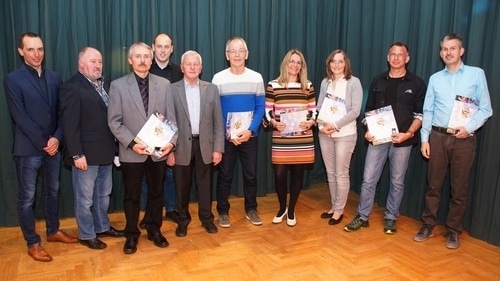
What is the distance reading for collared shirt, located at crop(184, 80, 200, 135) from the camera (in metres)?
3.49

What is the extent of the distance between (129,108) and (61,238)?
1.37m

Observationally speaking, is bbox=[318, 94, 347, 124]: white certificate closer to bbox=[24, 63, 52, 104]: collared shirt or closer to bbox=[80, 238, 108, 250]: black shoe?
bbox=[80, 238, 108, 250]: black shoe

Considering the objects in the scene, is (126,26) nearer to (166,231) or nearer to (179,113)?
(179,113)

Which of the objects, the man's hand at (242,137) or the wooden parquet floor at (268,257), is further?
the man's hand at (242,137)

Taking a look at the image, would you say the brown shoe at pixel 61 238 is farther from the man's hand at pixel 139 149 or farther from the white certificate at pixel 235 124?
the white certificate at pixel 235 124

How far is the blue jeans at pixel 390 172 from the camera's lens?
12.2ft

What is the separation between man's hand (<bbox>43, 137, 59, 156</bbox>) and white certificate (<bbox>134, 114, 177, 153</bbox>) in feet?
2.20

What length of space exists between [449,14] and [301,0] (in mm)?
1825

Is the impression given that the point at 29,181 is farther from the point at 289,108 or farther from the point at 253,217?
the point at 289,108

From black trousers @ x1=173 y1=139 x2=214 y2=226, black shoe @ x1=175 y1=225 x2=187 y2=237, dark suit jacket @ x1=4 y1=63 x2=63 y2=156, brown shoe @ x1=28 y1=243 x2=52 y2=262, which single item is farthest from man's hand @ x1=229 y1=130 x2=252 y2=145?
brown shoe @ x1=28 y1=243 x2=52 y2=262

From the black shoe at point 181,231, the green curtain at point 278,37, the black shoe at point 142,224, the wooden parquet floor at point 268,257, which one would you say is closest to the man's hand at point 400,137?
the green curtain at point 278,37

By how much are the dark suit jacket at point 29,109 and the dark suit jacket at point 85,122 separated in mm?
159

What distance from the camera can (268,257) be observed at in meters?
3.34

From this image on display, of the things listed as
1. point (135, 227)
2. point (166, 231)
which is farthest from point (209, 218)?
point (135, 227)
